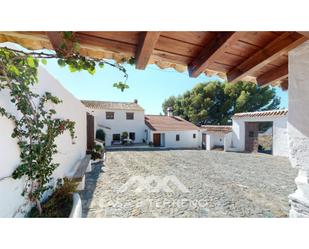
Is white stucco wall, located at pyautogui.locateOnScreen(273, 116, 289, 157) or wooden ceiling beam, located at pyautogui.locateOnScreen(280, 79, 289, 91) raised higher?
wooden ceiling beam, located at pyautogui.locateOnScreen(280, 79, 289, 91)

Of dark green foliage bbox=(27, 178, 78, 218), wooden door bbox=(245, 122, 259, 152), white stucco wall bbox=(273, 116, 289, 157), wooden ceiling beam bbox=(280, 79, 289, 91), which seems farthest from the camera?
wooden door bbox=(245, 122, 259, 152)

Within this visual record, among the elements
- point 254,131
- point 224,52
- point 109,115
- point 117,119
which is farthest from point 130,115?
point 224,52

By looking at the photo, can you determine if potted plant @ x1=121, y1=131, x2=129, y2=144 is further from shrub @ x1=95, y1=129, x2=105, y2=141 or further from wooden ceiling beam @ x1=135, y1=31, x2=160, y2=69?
wooden ceiling beam @ x1=135, y1=31, x2=160, y2=69

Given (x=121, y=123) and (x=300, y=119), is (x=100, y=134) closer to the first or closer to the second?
(x=121, y=123)

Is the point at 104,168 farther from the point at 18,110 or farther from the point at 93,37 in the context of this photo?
the point at 93,37

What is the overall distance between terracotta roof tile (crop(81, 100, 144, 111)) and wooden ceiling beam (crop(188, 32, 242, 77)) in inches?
657

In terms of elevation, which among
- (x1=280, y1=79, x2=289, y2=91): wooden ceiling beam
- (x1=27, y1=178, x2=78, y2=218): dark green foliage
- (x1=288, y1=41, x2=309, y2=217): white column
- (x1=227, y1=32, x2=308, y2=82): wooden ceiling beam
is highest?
(x1=227, y1=32, x2=308, y2=82): wooden ceiling beam

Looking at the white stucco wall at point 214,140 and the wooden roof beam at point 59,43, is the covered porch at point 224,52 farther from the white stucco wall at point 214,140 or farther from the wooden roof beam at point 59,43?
the white stucco wall at point 214,140

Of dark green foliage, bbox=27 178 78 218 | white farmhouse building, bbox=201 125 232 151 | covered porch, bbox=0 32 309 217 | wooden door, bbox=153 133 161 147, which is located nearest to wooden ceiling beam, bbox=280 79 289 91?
covered porch, bbox=0 32 309 217

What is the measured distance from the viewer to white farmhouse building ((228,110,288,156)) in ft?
34.9

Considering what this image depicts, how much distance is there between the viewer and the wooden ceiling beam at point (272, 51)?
124 centimetres

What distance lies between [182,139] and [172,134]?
1.31 m

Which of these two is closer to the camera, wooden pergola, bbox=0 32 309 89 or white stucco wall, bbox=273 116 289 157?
wooden pergola, bbox=0 32 309 89
